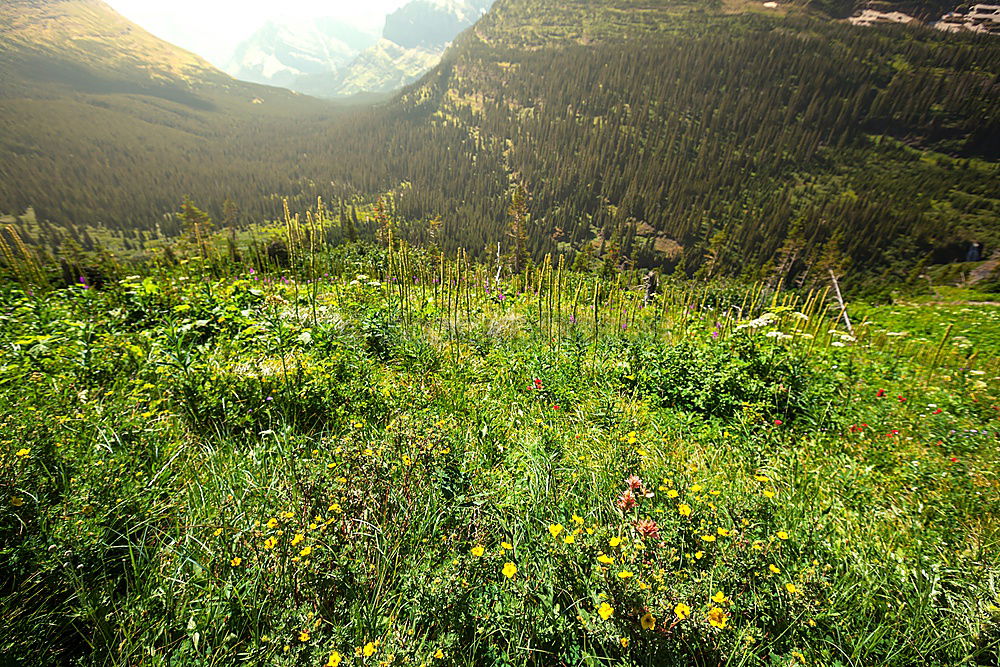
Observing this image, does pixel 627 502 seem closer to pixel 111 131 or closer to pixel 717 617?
pixel 717 617

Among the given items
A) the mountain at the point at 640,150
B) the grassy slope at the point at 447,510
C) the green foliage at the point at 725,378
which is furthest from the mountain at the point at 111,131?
the green foliage at the point at 725,378

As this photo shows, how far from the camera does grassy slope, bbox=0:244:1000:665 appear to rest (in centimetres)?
166

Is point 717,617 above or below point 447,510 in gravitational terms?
above

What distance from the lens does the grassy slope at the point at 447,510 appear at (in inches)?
65.4

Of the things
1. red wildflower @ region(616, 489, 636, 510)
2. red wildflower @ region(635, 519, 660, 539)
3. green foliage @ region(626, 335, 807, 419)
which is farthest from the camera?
green foliage @ region(626, 335, 807, 419)

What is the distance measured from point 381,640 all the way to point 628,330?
6085mm

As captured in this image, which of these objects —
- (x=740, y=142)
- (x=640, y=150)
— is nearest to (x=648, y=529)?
(x=640, y=150)

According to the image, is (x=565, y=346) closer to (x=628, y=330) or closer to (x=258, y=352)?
(x=628, y=330)

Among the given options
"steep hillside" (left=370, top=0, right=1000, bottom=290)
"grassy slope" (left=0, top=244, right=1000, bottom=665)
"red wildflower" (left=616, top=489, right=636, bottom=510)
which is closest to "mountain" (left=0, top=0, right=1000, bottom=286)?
"steep hillside" (left=370, top=0, right=1000, bottom=290)

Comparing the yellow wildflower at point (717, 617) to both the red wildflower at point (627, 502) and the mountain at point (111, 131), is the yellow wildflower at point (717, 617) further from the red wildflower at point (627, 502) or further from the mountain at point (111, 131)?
the mountain at point (111, 131)

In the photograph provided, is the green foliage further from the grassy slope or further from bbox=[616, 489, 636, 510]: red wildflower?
bbox=[616, 489, 636, 510]: red wildflower

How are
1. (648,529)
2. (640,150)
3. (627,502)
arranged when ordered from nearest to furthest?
(648,529) → (627,502) → (640,150)

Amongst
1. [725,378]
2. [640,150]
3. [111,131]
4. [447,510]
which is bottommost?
[111,131]

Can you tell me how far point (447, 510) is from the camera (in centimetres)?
228
